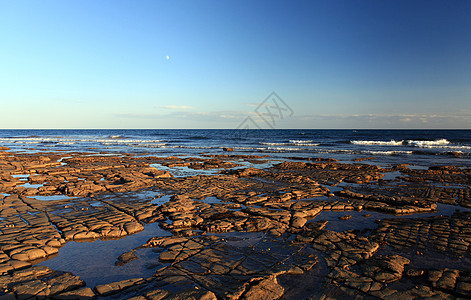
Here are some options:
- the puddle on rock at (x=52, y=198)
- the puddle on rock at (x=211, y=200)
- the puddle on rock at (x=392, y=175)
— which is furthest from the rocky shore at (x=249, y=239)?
the puddle on rock at (x=392, y=175)

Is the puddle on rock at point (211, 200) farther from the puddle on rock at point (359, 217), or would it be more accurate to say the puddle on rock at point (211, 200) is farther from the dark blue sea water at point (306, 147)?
the dark blue sea water at point (306, 147)

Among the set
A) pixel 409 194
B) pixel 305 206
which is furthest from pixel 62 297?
pixel 409 194

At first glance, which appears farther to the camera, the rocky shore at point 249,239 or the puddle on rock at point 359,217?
the puddle on rock at point 359,217

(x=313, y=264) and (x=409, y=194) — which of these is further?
(x=409, y=194)

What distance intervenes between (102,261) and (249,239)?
9.79ft

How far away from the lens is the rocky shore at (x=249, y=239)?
4039 mm

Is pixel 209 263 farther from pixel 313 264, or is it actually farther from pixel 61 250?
pixel 61 250

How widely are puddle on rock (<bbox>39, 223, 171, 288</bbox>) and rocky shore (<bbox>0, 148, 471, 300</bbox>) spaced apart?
13cm

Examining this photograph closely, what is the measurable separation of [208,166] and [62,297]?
14.9 metres

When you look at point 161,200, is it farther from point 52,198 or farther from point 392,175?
point 392,175

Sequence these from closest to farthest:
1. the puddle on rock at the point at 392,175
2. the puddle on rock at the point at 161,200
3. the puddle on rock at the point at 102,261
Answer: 1. the puddle on rock at the point at 102,261
2. the puddle on rock at the point at 161,200
3. the puddle on rock at the point at 392,175

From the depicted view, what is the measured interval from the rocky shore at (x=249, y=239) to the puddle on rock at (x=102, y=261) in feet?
0.44

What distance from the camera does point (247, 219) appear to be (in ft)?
23.8

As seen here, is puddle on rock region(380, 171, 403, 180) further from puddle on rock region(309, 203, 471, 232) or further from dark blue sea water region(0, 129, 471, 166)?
puddle on rock region(309, 203, 471, 232)
